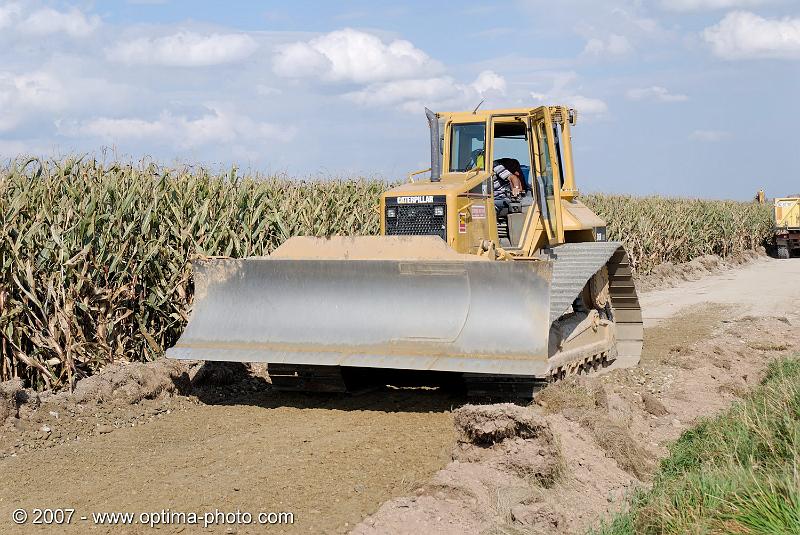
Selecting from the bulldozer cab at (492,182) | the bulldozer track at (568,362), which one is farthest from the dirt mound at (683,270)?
the bulldozer cab at (492,182)

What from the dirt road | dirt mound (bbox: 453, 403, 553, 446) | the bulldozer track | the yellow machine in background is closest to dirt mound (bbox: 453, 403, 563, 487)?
dirt mound (bbox: 453, 403, 553, 446)

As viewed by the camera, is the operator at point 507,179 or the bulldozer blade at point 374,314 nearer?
the bulldozer blade at point 374,314

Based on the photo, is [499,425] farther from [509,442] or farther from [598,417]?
[598,417]

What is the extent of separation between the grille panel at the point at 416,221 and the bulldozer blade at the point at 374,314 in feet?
2.68

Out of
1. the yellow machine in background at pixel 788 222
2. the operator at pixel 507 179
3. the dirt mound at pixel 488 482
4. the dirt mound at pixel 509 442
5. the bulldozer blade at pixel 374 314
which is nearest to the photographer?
the dirt mound at pixel 488 482

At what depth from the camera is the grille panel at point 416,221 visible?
805cm

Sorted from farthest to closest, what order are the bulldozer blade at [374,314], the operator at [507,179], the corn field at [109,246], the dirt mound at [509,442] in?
the operator at [507,179] → the corn field at [109,246] → the bulldozer blade at [374,314] → the dirt mound at [509,442]

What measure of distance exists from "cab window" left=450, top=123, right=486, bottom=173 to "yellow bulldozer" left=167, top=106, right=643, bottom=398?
1 cm

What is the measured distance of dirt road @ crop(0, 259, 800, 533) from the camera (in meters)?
5.19

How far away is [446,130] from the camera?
905cm

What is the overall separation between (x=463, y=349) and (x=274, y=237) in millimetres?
4574

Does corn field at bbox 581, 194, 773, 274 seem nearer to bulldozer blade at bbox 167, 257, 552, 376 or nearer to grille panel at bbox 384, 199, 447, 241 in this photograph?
grille panel at bbox 384, 199, 447, 241

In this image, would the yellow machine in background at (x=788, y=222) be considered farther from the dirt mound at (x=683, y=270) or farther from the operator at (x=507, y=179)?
the operator at (x=507, y=179)

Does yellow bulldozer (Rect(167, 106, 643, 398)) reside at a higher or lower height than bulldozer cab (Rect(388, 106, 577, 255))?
lower
